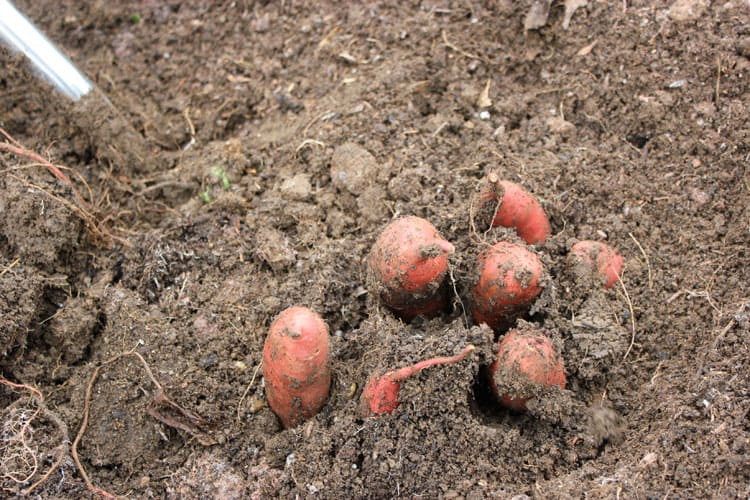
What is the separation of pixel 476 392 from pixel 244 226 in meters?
1.20

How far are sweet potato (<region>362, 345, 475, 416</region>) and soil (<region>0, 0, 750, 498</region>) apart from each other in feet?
0.13

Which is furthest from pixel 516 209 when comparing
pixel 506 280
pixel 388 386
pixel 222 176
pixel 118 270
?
pixel 118 270

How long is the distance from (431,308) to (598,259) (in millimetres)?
671

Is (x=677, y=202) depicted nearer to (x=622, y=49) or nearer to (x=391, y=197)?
(x=622, y=49)

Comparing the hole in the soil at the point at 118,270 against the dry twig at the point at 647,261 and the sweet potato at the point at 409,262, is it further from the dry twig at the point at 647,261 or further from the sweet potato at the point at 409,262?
the dry twig at the point at 647,261

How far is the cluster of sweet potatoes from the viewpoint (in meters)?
2.03

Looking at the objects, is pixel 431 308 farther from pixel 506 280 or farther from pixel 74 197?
pixel 74 197

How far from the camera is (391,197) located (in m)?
2.68

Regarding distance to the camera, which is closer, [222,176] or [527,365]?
[527,365]

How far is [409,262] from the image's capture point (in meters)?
2.07

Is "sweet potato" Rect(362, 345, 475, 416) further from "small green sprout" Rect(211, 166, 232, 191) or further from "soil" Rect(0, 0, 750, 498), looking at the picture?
"small green sprout" Rect(211, 166, 232, 191)

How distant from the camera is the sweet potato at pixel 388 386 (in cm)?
201

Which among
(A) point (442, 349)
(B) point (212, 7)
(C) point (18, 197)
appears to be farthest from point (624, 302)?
(B) point (212, 7)

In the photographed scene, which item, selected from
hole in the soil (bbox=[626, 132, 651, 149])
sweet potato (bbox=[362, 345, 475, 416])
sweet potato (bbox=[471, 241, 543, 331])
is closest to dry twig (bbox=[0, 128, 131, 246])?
sweet potato (bbox=[362, 345, 475, 416])
